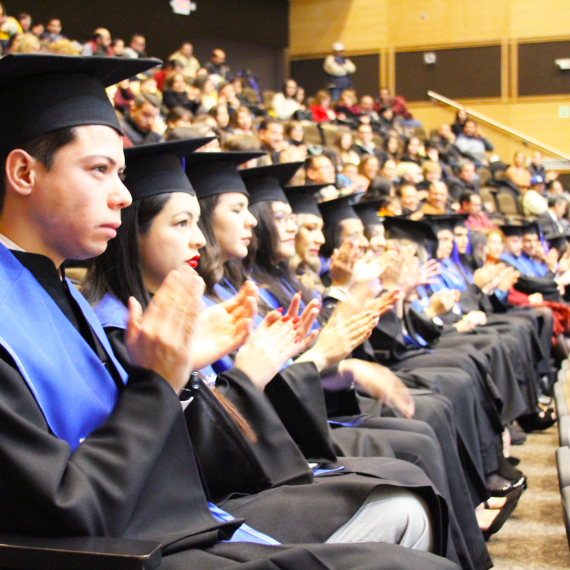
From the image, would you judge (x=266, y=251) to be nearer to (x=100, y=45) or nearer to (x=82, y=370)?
(x=82, y=370)

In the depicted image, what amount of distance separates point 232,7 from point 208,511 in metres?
15.1

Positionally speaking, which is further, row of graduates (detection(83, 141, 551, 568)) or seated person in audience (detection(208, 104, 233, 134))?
seated person in audience (detection(208, 104, 233, 134))

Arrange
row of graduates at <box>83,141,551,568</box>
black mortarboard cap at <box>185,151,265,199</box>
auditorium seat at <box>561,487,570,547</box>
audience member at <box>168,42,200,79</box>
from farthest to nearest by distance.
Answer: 1. audience member at <box>168,42,200,79</box>
2. black mortarboard cap at <box>185,151,265,199</box>
3. auditorium seat at <box>561,487,570,547</box>
4. row of graduates at <box>83,141,551,568</box>

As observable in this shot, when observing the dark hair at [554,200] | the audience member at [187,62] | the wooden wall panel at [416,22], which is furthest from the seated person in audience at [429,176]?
the wooden wall panel at [416,22]

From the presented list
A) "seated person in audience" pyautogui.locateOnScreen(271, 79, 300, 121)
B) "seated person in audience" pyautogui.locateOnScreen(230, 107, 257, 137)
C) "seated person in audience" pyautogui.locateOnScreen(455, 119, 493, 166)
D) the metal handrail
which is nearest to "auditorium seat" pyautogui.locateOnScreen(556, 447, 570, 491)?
"seated person in audience" pyautogui.locateOnScreen(230, 107, 257, 137)

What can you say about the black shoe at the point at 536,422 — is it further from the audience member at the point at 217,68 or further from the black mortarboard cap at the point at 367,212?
the audience member at the point at 217,68

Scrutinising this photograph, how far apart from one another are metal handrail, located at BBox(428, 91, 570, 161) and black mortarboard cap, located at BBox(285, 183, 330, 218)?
12302 mm

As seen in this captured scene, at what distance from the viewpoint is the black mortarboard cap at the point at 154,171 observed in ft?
6.70

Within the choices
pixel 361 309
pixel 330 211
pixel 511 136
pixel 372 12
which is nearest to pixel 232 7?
pixel 372 12

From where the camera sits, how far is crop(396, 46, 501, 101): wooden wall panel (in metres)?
15.1

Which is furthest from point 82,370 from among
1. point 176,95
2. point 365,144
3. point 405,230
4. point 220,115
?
point 365,144

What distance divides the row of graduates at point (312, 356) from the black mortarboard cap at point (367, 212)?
0.04 ft

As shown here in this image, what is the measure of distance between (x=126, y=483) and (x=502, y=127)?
585 inches

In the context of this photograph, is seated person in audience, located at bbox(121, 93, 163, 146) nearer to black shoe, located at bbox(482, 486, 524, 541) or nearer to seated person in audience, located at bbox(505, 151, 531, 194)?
black shoe, located at bbox(482, 486, 524, 541)
